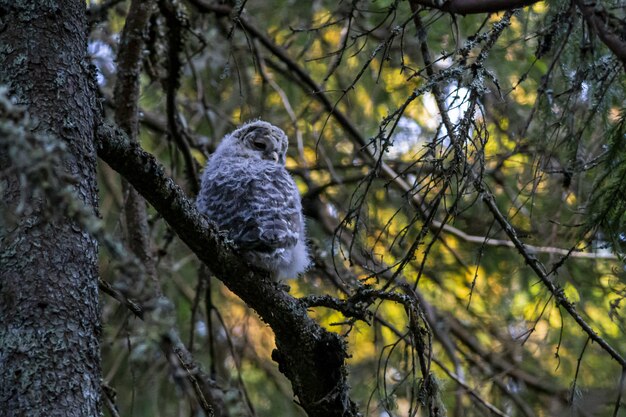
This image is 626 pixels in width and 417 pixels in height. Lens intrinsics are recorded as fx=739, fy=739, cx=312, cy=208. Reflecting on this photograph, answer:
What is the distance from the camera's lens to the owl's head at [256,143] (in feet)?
10.9

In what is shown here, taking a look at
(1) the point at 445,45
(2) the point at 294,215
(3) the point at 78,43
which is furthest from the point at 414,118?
(3) the point at 78,43

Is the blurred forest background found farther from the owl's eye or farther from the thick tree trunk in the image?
the thick tree trunk

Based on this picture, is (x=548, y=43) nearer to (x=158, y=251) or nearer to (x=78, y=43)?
(x=78, y=43)

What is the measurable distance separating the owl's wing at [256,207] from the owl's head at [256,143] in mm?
317

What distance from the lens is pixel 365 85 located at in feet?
15.8

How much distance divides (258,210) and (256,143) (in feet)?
2.38

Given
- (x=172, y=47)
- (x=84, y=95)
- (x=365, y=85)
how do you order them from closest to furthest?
(x=84, y=95) → (x=172, y=47) → (x=365, y=85)

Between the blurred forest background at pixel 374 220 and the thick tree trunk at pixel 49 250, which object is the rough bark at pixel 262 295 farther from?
the blurred forest background at pixel 374 220

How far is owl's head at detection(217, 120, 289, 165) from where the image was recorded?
10.9 feet

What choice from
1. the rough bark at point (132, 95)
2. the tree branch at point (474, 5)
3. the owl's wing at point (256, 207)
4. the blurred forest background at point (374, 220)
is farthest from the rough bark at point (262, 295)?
the rough bark at point (132, 95)

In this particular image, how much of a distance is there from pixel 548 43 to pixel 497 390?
244 centimetres

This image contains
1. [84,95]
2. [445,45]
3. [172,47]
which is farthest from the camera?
[445,45]

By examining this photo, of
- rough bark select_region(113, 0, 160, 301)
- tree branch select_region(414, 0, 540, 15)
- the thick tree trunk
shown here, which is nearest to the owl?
rough bark select_region(113, 0, 160, 301)

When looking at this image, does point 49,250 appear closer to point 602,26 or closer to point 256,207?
point 256,207
